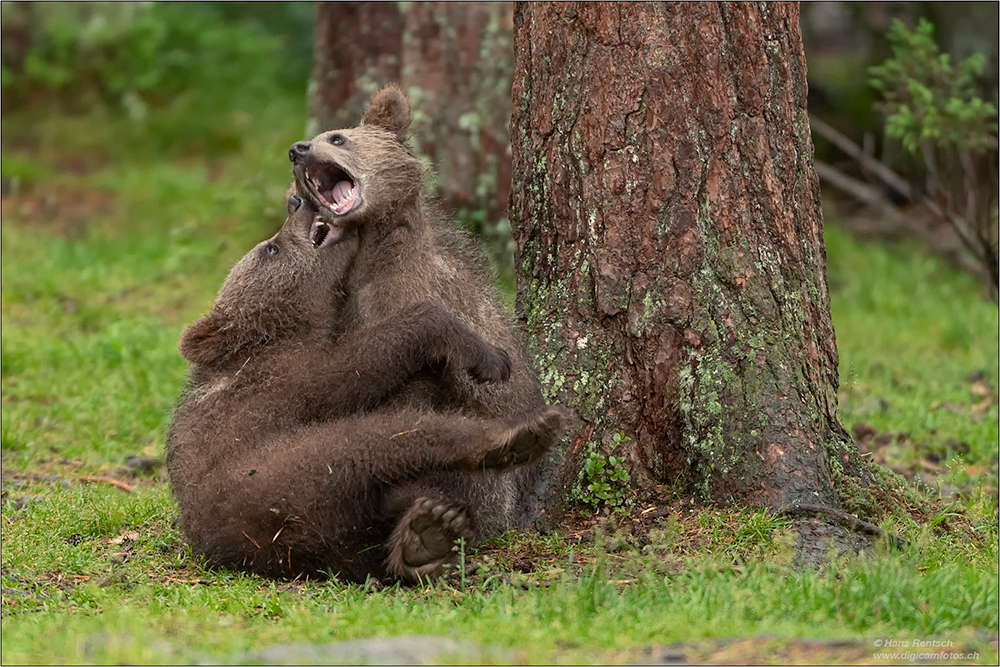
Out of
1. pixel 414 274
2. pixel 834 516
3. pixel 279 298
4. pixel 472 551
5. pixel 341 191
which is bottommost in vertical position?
pixel 472 551

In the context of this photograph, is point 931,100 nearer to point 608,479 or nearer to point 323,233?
point 608,479

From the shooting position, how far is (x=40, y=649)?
367cm

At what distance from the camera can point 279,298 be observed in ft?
16.9

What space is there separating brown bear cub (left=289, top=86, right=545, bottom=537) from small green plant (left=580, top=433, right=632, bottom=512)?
26 cm

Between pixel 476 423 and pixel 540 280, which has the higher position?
pixel 540 280

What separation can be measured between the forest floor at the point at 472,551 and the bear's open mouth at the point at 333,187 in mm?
1630

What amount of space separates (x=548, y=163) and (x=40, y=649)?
2850mm

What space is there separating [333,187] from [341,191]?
0.18ft

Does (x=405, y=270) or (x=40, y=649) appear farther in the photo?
(x=405, y=270)

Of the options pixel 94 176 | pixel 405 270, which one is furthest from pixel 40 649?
pixel 94 176

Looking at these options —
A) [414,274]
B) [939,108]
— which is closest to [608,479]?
[414,274]

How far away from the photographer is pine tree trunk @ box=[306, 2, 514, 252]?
953cm

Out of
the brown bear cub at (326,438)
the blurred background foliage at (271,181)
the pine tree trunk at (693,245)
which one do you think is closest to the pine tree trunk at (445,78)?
the blurred background foliage at (271,181)

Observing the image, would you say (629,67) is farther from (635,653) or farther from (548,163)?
(635,653)
